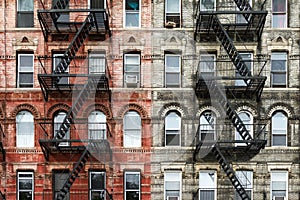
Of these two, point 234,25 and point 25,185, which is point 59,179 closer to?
point 25,185

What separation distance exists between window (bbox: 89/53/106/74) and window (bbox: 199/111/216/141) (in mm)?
4468

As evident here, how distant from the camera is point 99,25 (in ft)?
81.0

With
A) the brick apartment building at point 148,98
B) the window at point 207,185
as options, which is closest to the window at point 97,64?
the brick apartment building at point 148,98

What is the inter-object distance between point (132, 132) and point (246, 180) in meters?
4.90

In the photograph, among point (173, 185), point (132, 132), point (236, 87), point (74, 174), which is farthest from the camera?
point (132, 132)

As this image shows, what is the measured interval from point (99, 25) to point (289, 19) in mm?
7708

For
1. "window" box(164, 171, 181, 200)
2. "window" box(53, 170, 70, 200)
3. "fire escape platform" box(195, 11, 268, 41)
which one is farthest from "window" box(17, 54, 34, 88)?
"fire escape platform" box(195, 11, 268, 41)

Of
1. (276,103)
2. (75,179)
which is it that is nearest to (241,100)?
(276,103)

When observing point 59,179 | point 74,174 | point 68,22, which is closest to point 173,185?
point 74,174

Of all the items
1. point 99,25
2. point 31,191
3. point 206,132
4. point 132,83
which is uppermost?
point 99,25

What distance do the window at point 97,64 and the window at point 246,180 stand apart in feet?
22.5

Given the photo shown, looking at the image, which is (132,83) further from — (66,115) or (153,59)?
(66,115)

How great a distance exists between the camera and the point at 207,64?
2478 centimetres

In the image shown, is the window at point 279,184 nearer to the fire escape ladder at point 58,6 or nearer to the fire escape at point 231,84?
the fire escape at point 231,84
